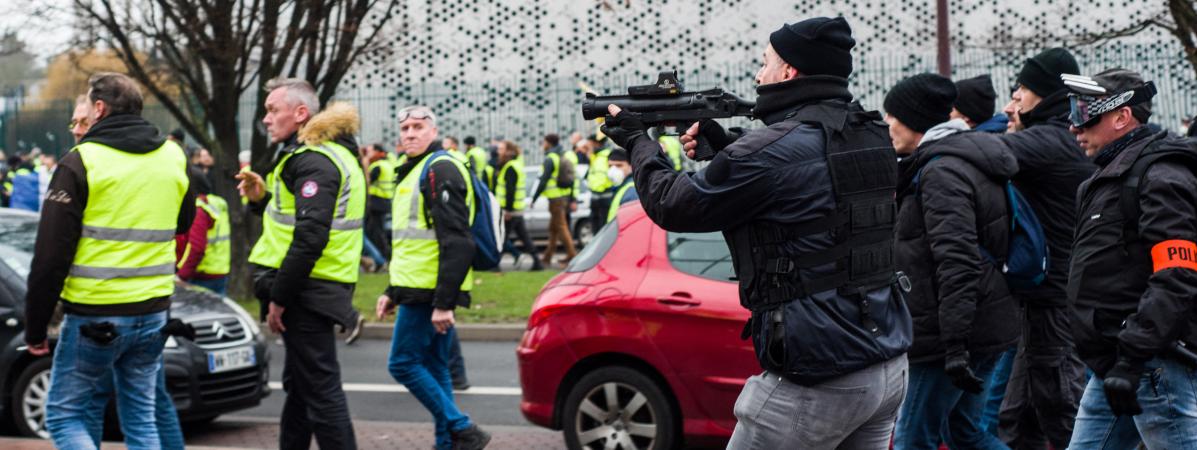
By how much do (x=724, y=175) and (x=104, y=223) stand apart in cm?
283

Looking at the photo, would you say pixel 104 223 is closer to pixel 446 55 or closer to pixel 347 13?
pixel 347 13

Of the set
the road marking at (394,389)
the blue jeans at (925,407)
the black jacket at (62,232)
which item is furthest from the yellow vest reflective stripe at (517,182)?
the blue jeans at (925,407)

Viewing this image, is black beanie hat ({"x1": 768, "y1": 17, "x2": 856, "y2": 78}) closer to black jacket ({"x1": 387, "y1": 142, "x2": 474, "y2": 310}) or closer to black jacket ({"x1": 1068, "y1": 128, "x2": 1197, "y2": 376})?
black jacket ({"x1": 1068, "y1": 128, "x2": 1197, "y2": 376})

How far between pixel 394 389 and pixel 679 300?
151 inches

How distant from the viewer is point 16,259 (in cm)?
812

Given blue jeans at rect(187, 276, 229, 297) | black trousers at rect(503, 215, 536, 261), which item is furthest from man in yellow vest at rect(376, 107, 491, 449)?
black trousers at rect(503, 215, 536, 261)

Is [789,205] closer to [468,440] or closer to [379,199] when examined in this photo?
[468,440]

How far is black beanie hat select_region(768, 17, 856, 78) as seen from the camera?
12.2 ft

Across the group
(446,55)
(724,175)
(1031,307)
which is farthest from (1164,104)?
(724,175)

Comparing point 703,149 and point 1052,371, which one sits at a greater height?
point 703,149

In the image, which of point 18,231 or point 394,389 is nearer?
point 18,231

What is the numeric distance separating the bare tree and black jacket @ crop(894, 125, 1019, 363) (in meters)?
10.4

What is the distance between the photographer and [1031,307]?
5.92 m

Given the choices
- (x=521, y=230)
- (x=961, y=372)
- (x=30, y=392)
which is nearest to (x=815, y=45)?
(x=961, y=372)
